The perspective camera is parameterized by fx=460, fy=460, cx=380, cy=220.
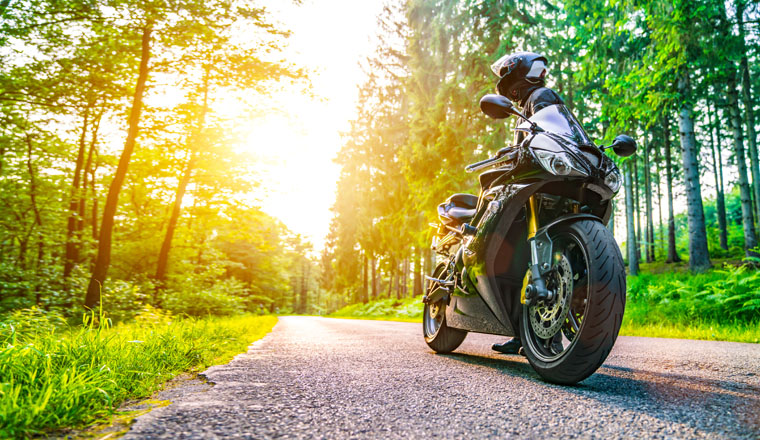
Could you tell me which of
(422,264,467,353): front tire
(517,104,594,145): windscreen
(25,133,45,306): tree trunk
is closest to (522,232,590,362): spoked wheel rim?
(517,104,594,145): windscreen

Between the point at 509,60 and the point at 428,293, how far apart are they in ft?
7.32

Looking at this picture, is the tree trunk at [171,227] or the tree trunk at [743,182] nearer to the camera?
the tree trunk at [171,227]

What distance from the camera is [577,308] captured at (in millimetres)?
2424

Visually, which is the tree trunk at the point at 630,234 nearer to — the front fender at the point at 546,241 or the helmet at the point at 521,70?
the helmet at the point at 521,70

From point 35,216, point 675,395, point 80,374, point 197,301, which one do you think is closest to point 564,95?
point 197,301

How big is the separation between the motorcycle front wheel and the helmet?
4.29 feet

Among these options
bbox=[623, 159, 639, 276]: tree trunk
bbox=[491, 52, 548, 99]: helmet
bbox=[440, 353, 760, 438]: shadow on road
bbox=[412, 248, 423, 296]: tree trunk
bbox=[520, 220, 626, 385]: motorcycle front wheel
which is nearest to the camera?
bbox=[440, 353, 760, 438]: shadow on road

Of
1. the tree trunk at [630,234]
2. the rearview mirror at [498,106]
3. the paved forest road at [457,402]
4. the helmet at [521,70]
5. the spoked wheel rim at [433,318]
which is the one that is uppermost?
the tree trunk at [630,234]

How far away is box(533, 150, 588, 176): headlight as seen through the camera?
254 centimetres

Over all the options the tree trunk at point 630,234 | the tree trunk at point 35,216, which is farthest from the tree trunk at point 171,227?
the tree trunk at point 630,234

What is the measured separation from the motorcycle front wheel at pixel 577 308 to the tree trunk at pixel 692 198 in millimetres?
10551

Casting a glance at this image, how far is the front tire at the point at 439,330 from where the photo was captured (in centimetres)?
396

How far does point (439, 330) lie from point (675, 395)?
7.20 ft

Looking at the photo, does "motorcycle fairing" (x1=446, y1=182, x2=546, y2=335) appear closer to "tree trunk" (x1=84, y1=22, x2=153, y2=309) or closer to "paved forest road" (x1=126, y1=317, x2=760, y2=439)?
"paved forest road" (x1=126, y1=317, x2=760, y2=439)
